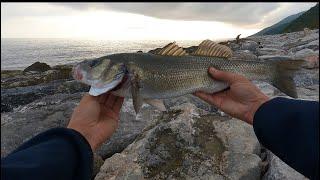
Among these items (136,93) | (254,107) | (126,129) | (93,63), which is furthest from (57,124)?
(254,107)

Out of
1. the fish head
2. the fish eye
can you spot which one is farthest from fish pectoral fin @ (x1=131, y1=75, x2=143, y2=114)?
the fish eye

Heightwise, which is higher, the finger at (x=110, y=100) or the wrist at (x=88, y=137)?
the finger at (x=110, y=100)

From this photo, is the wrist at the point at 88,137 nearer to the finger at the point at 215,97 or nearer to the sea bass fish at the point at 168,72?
the sea bass fish at the point at 168,72

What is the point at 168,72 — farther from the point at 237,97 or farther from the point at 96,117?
the point at 96,117

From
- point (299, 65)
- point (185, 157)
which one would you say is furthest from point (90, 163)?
point (299, 65)

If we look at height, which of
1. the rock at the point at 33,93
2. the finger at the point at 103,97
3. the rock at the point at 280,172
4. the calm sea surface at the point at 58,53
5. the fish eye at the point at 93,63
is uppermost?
the fish eye at the point at 93,63

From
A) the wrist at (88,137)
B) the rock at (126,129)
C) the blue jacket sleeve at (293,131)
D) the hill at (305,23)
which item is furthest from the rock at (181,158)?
the hill at (305,23)

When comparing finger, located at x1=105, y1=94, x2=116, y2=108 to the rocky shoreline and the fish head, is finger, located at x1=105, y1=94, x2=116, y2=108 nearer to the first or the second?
the fish head
